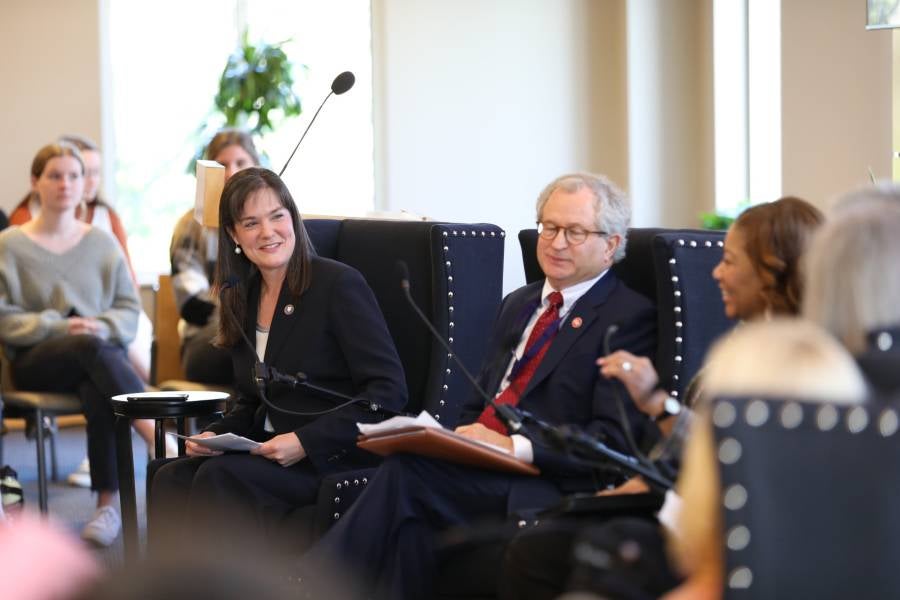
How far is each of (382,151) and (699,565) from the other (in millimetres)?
7182

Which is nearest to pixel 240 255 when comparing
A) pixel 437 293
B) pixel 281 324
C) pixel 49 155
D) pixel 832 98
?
pixel 281 324

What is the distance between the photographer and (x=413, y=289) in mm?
3658

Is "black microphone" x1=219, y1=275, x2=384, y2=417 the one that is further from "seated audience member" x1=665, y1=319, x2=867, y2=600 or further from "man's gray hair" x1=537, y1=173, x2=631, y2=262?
"seated audience member" x1=665, y1=319, x2=867, y2=600

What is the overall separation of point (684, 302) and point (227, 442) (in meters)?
1.15

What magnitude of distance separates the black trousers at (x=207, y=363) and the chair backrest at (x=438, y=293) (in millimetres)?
1693

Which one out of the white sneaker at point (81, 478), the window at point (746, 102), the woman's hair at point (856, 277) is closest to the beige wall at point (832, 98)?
the window at point (746, 102)

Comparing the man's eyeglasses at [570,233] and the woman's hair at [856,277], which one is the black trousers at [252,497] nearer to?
the man's eyeglasses at [570,233]

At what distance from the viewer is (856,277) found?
156cm

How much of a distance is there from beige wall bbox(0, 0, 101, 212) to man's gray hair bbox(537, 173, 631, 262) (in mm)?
5597

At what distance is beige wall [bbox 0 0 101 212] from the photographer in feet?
26.3

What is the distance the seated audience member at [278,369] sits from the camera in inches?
124

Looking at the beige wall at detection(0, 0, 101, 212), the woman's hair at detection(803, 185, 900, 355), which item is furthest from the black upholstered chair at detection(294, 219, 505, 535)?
the beige wall at detection(0, 0, 101, 212)

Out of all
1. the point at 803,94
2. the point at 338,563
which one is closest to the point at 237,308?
the point at 338,563

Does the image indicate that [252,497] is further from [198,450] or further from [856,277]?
[856,277]
